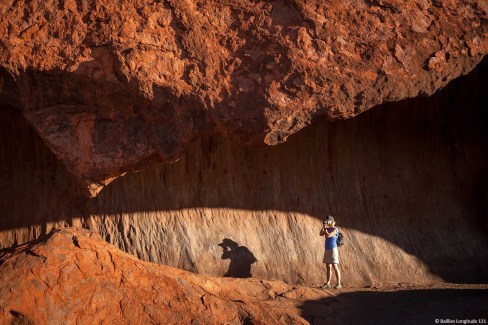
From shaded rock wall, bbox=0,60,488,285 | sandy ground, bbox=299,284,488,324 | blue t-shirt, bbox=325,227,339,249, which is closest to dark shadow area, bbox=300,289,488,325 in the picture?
sandy ground, bbox=299,284,488,324

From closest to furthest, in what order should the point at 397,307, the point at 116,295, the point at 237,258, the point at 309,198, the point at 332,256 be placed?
the point at 116,295, the point at 397,307, the point at 237,258, the point at 332,256, the point at 309,198

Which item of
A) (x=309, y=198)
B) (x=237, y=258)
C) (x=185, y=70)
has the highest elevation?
(x=185, y=70)

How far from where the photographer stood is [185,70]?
516cm

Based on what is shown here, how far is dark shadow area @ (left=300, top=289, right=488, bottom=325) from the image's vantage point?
5406mm

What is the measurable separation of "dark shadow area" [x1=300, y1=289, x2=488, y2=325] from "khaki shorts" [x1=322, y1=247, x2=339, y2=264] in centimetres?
45

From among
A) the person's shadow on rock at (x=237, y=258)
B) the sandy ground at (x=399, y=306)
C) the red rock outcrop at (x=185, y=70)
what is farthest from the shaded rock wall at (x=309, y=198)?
the red rock outcrop at (x=185, y=70)

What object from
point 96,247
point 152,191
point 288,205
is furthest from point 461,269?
point 96,247

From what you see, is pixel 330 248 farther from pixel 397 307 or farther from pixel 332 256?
pixel 397 307

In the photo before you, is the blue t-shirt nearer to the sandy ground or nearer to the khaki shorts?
the khaki shorts

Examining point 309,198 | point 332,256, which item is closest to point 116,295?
point 332,256

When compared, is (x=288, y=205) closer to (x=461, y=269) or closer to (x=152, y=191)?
(x=152, y=191)

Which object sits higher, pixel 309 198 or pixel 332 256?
pixel 309 198

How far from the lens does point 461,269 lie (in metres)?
7.73

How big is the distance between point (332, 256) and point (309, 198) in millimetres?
930
